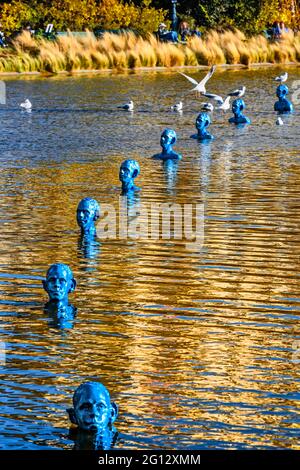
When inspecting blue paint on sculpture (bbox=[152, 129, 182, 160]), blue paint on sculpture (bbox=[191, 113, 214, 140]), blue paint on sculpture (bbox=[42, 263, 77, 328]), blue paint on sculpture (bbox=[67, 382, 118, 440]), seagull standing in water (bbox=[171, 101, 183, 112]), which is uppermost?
seagull standing in water (bbox=[171, 101, 183, 112])

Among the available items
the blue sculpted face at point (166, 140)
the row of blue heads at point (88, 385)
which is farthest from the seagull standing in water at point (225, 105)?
the row of blue heads at point (88, 385)

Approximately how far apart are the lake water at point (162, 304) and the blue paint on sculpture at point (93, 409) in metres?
0.17

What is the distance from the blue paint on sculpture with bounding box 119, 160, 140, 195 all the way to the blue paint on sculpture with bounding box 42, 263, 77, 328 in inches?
266

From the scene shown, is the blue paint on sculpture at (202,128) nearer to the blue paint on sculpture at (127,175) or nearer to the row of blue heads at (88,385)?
the row of blue heads at (88,385)

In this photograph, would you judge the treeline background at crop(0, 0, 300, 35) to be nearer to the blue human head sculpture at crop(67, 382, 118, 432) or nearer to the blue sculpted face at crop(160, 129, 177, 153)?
the blue sculpted face at crop(160, 129, 177, 153)

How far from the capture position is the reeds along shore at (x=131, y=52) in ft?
152

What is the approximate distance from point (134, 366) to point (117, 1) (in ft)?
158

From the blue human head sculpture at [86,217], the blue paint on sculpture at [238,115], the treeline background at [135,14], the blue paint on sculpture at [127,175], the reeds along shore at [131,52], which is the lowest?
the blue human head sculpture at [86,217]

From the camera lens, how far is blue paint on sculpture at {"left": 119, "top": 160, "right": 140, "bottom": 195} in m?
19.6

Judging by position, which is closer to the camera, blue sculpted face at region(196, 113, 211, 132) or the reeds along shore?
blue sculpted face at region(196, 113, 211, 132)

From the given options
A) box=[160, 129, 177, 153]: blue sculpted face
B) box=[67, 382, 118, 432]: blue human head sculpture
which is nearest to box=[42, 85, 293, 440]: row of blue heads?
box=[67, 382, 118, 432]: blue human head sculpture

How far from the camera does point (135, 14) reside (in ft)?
183

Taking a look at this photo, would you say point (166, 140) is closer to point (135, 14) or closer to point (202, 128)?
point (202, 128)

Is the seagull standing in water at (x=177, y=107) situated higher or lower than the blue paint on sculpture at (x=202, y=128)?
higher
